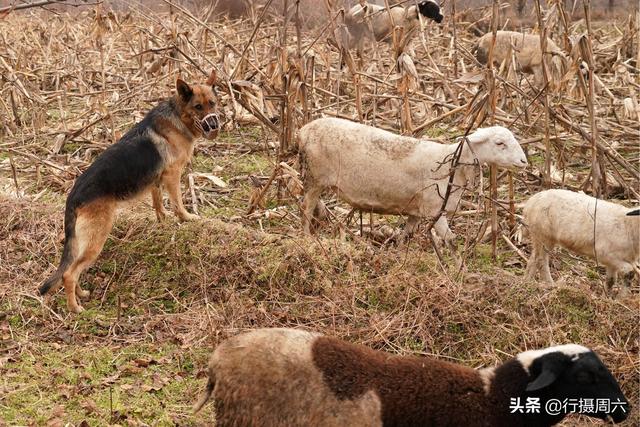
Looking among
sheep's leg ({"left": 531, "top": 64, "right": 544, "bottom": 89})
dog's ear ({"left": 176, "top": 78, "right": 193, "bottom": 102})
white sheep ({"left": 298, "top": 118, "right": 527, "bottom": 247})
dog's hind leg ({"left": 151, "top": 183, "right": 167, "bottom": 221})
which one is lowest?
sheep's leg ({"left": 531, "top": 64, "right": 544, "bottom": 89})

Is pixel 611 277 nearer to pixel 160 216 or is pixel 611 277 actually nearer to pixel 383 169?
pixel 383 169

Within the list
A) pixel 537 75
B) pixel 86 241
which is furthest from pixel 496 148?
pixel 537 75

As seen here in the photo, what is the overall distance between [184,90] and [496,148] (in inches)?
122

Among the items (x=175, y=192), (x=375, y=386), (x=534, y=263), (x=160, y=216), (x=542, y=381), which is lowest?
(x=534, y=263)

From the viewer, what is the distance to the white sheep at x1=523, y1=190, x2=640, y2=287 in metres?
7.93

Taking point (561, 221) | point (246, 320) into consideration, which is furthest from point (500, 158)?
point (246, 320)

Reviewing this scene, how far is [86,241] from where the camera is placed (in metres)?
7.56

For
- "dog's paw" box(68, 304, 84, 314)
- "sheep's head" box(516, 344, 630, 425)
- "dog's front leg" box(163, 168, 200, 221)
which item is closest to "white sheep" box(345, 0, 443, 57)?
"dog's front leg" box(163, 168, 200, 221)

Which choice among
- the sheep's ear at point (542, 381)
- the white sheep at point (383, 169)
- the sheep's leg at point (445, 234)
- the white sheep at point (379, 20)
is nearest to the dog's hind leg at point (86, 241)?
the white sheep at point (383, 169)

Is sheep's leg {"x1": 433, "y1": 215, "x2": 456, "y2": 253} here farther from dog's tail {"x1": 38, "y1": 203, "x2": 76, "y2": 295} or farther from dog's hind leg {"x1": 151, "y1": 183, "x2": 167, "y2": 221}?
dog's tail {"x1": 38, "y1": 203, "x2": 76, "y2": 295}

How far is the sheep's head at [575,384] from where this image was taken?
487 centimetres

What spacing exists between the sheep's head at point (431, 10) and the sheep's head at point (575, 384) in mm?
11589

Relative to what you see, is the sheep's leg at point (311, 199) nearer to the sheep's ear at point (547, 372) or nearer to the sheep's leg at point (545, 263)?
the sheep's leg at point (545, 263)

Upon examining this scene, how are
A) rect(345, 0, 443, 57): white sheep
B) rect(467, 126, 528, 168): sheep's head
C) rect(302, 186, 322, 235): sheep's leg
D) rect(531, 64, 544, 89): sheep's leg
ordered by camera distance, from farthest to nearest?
rect(531, 64, 544, 89): sheep's leg → rect(345, 0, 443, 57): white sheep → rect(302, 186, 322, 235): sheep's leg → rect(467, 126, 528, 168): sheep's head
